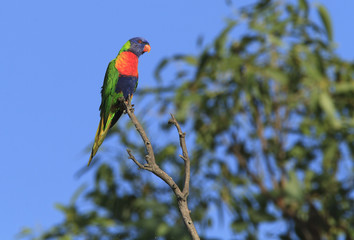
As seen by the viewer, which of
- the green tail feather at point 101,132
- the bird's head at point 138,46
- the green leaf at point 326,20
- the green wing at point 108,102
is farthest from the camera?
the green leaf at point 326,20

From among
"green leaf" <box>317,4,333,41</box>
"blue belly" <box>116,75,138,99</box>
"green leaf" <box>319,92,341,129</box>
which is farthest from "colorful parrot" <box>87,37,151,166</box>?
"green leaf" <box>317,4,333,41</box>

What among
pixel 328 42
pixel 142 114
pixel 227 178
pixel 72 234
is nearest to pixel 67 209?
pixel 72 234

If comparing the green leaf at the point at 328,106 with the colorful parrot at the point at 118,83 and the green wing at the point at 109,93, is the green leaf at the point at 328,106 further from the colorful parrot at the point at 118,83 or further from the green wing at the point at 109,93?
the green wing at the point at 109,93

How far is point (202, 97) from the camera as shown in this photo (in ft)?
18.2

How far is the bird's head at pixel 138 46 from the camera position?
457 cm

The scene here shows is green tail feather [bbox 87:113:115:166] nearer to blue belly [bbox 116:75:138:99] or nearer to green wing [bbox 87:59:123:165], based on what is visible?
green wing [bbox 87:59:123:165]

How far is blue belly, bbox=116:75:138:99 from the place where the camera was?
410cm

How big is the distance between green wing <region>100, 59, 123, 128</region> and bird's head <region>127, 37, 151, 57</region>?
0.33 metres

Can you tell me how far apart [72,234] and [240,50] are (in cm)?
279

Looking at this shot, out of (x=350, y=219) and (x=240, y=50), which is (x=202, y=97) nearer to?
(x=240, y=50)

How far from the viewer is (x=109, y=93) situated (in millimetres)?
4090

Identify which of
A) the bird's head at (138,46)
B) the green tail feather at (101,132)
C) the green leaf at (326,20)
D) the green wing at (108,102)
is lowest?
the green tail feather at (101,132)

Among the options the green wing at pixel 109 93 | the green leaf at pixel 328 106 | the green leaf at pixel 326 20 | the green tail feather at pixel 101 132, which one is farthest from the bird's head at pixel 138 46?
the green leaf at pixel 326 20

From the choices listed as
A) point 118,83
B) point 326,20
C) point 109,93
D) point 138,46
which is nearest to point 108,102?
point 109,93
